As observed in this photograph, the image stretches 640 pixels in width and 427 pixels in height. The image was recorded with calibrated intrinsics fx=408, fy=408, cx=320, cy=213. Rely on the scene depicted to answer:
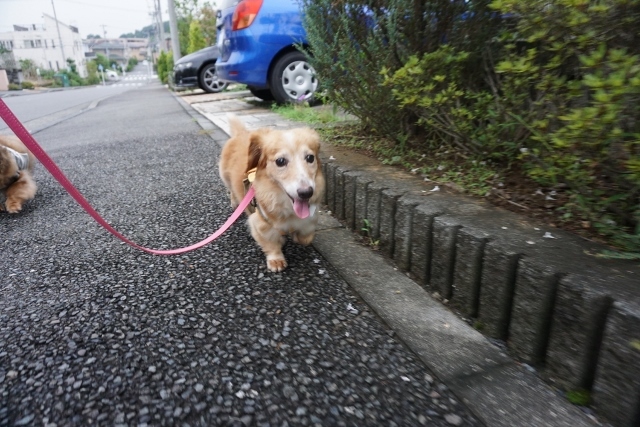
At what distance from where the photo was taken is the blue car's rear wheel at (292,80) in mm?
6398

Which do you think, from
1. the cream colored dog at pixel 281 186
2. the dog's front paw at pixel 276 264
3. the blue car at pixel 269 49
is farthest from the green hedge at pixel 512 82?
the blue car at pixel 269 49

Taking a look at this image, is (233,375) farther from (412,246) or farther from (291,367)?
(412,246)

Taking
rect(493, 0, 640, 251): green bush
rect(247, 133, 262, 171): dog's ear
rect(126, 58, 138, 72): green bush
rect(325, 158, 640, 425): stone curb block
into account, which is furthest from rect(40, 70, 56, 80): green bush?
rect(493, 0, 640, 251): green bush

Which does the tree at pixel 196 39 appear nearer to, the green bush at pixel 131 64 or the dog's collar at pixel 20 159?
the dog's collar at pixel 20 159

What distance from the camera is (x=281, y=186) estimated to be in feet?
7.16

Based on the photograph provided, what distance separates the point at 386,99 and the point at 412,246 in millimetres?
1266

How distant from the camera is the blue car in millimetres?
6113

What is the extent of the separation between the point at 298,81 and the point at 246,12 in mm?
1251

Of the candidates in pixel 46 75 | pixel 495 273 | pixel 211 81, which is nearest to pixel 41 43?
pixel 46 75

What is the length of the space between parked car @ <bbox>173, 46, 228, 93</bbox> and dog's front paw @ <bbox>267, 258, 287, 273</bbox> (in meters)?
10.4

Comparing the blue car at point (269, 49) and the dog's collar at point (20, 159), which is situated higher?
the blue car at point (269, 49)

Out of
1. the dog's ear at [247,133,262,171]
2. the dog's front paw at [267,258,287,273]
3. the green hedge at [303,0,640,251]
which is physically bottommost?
Result: the dog's front paw at [267,258,287,273]

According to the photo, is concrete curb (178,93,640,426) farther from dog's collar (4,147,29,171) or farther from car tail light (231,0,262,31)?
car tail light (231,0,262,31)

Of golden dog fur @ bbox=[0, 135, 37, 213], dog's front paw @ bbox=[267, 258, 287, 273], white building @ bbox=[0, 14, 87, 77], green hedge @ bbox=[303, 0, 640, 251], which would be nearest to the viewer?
green hedge @ bbox=[303, 0, 640, 251]
